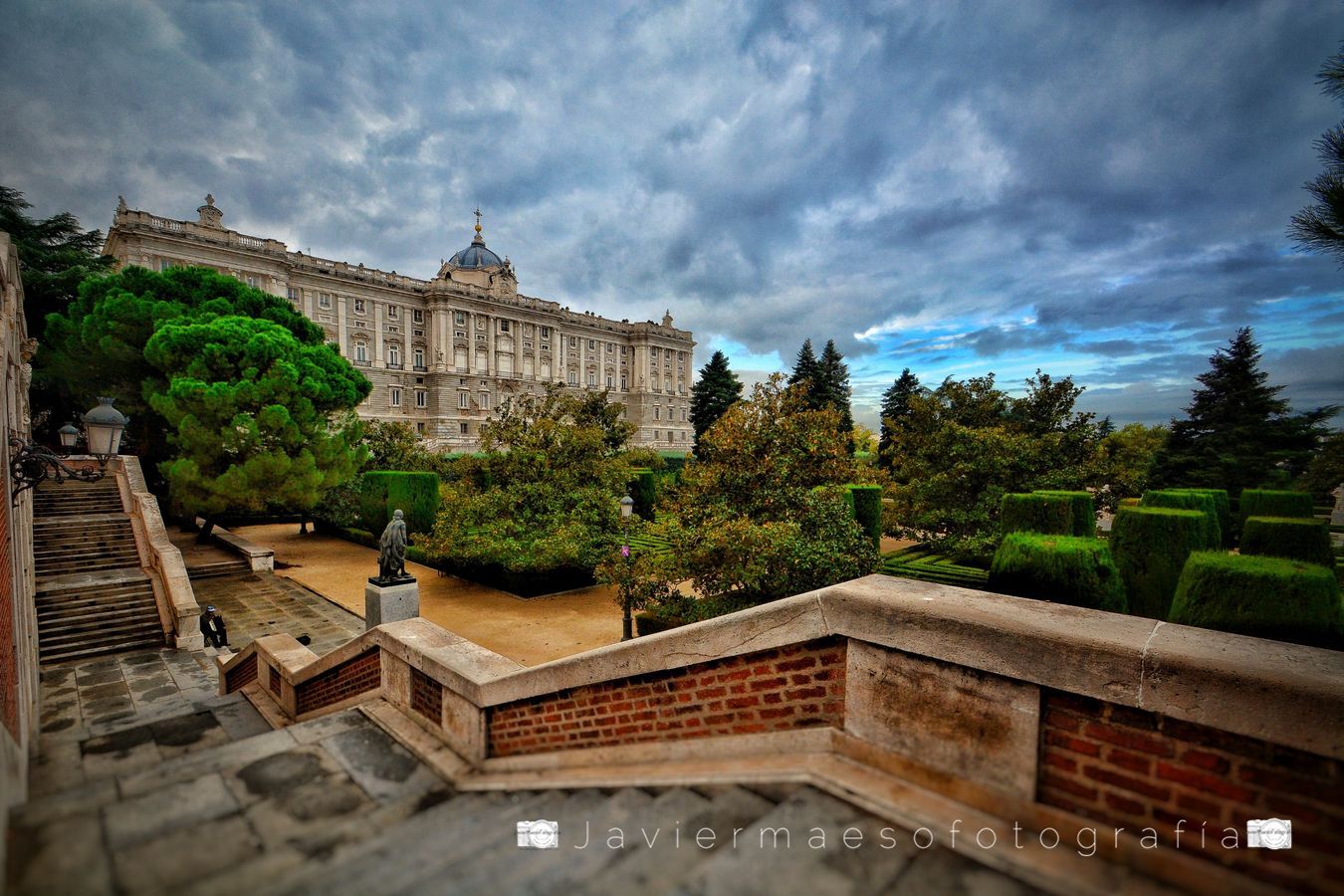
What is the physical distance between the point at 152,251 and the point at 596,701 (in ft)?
184

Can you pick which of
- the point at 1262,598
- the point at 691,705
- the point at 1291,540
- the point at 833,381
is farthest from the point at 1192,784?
the point at 833,381

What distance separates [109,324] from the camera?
18.9 metres

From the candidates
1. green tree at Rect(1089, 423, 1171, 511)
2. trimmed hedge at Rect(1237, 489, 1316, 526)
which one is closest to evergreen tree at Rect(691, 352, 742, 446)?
green tree at Rect(1089, 423, 1171, 511)

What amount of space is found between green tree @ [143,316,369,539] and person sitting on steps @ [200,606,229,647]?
6631mm

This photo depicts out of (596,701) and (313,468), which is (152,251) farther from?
(596,701)

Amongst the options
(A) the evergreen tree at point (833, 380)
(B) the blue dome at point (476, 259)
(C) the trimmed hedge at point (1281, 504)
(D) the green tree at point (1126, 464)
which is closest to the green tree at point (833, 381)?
(A) the evergreen tree at point (833, 380)

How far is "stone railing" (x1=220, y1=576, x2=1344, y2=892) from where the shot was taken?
1.98 m

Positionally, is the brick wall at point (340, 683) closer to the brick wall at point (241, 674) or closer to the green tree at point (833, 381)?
the brick wall at point (241, 674)

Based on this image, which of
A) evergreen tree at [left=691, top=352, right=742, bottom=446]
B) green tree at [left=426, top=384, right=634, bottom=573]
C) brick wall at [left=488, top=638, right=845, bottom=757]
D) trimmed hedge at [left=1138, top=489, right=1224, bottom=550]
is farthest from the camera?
evergreen tree at [left=691, top=352, right=742, bottom=446]

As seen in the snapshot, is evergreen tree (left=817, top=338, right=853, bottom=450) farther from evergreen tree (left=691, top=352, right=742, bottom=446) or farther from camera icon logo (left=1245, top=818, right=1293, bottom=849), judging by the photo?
camera icon logo (left=1245, top=818, right=1293, bottom=849)

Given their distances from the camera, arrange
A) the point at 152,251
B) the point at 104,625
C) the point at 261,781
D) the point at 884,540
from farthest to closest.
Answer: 1. the point at 152,251
2. the point at 884,540
3. the point at 104,625
4. the point at 261,781

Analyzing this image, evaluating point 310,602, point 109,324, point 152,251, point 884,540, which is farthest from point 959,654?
point 152,251

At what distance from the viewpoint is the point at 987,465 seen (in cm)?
1587

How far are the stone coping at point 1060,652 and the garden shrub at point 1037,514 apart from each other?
35.4 ft
